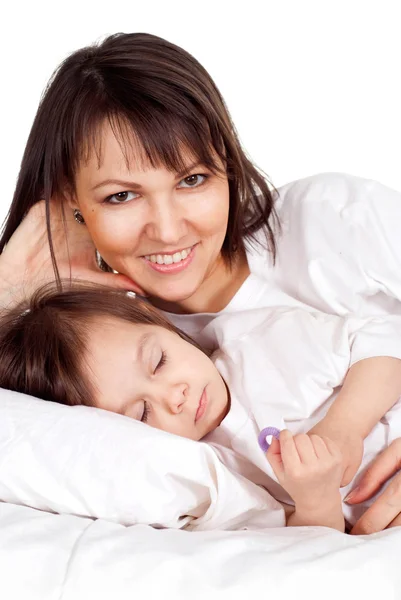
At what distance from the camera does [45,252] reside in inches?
96.9

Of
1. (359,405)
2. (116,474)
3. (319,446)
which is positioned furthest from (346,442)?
(116,474)

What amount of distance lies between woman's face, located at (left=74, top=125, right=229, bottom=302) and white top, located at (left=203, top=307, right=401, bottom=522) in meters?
0.24

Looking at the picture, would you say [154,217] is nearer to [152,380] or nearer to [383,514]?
[152,380]

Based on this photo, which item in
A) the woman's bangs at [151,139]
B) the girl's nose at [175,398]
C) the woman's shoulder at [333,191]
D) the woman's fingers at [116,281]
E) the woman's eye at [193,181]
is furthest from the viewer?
the woman's fingers at [116,281]

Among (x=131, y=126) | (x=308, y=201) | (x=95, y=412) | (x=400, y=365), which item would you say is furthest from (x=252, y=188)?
(x=95, y=412)

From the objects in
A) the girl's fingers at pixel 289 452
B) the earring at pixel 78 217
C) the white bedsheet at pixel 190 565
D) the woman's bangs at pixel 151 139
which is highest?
the woman's bangs at pixel 151 139

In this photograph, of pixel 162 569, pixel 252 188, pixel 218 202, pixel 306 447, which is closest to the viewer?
pixel 162 569

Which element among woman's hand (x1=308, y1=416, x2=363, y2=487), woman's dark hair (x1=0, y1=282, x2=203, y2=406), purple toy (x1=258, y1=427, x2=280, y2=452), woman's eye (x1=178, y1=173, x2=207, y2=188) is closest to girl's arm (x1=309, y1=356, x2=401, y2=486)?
woman's hand (x1=308, y1=416, x2=363, y2=487)

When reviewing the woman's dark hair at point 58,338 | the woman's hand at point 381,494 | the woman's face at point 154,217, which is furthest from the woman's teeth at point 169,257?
the woman's hand at point 381,494

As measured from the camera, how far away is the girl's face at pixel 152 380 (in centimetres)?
192

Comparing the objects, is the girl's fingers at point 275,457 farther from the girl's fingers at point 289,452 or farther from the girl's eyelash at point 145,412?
the girl's eyelash at point 145,412

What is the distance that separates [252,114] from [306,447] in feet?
6.88

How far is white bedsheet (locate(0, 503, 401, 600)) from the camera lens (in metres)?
1.47

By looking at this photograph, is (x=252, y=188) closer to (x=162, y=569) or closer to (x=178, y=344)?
(x=178, y=344)
